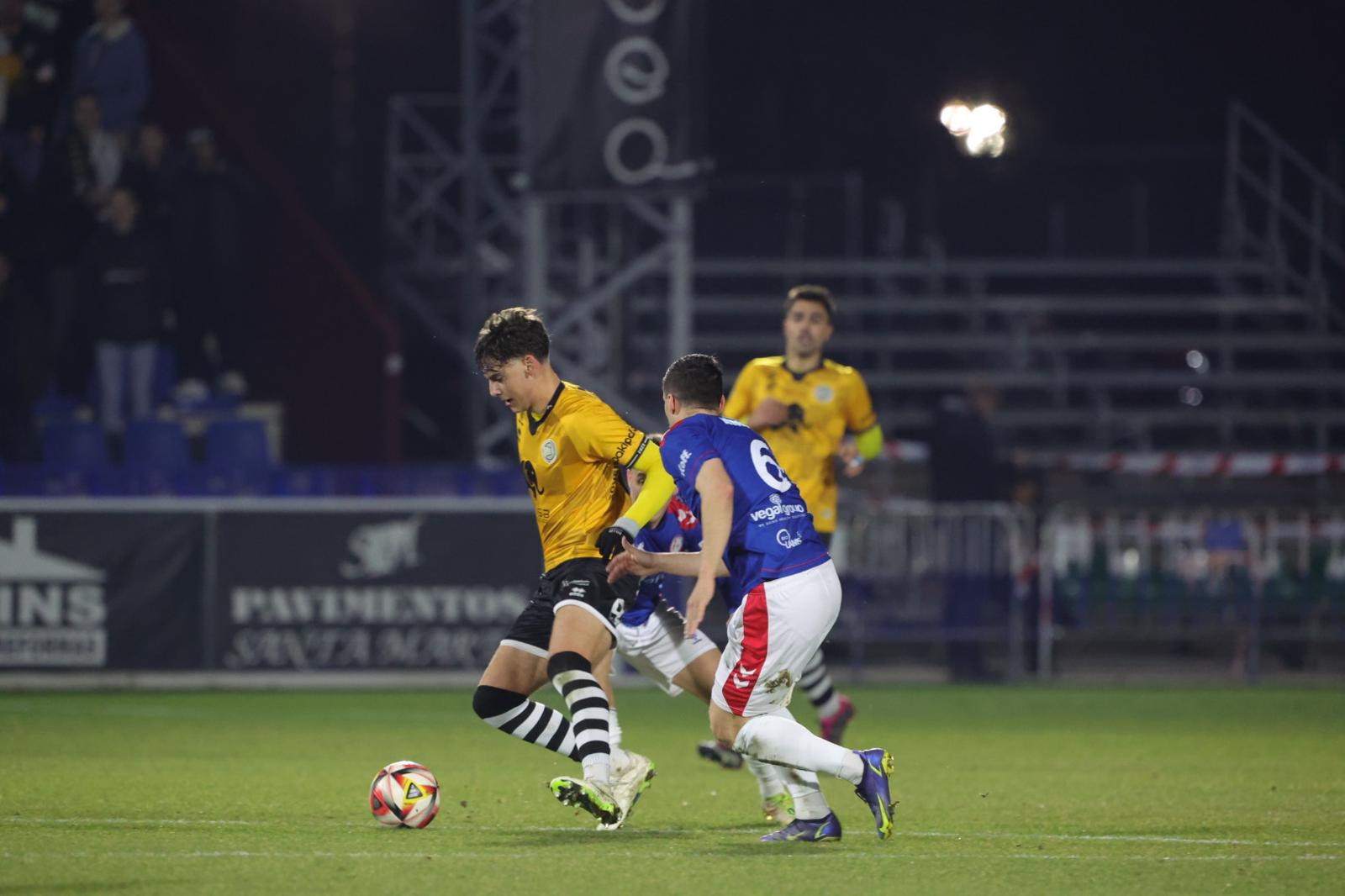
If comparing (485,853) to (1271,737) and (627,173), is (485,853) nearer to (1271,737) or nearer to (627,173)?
(1271,737)

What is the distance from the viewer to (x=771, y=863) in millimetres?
6605

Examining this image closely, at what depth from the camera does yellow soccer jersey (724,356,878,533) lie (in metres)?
10.1

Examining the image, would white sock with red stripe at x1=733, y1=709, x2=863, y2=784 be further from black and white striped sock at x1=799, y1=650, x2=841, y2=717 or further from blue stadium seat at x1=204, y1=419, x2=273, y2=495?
blue stadium seat at x1=204, y1=419, x2=273, y2=495

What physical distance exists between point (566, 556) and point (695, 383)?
0.93 meters

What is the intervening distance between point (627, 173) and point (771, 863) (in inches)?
351

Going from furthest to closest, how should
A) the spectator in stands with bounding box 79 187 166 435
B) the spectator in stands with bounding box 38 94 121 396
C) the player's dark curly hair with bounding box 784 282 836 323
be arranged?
the spectator in stands with bounding box 38 94 121 396 → the spectator in stands with bounding box 79 187 166 435 → the player's dark curly hair with bounding box 784 282 836 323

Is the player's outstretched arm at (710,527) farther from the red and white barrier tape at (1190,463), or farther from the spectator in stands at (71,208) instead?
the spectator in stands at (71,208)

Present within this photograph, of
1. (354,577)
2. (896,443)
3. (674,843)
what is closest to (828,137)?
(896,443)

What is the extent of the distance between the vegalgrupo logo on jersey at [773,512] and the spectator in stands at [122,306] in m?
12.1

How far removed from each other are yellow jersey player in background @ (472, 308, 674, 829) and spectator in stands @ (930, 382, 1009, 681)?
8.67 m

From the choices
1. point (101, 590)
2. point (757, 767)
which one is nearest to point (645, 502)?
point (757, 767)

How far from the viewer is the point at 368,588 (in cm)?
1470

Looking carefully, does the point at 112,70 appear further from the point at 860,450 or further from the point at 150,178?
the point at 860,450

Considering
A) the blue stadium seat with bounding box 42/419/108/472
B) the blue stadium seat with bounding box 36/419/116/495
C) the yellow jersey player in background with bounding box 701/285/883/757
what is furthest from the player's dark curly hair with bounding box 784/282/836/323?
the blue stadium seat with bounding box 42/419/108/472
